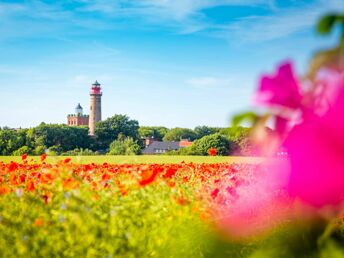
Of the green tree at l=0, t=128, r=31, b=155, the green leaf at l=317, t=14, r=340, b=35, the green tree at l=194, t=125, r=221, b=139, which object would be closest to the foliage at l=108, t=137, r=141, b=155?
the green tree at l=0, t=128, r=31, b=155

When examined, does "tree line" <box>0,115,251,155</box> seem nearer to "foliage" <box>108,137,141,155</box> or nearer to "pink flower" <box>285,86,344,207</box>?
"foliage" <box>108,137,141,155</box>

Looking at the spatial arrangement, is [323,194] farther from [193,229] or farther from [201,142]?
[201,142]

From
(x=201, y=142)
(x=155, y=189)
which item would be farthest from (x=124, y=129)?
(x=155, y=189)

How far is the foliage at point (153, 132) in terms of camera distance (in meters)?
113

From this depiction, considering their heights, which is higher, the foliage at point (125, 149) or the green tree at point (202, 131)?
the green tree at point (202, 131)

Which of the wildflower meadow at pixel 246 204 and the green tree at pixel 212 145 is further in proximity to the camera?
the green tree at pixel 212 145

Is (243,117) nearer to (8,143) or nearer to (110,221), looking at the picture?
(110,221)

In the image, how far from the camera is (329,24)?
0.68 meters

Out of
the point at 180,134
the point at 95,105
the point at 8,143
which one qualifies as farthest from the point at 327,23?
the point at 95,105

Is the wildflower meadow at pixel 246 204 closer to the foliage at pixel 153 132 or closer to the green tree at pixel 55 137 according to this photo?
the green tree at pixel 55 137

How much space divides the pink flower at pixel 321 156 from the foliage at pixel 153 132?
110m

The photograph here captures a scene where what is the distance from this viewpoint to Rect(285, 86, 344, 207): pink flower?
0.75 metres

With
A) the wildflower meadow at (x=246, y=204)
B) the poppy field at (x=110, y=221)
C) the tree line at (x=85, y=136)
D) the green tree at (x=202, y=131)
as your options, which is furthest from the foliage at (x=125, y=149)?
the wildflower meadow at (x=246, y=204)

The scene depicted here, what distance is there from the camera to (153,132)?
11544 cm
